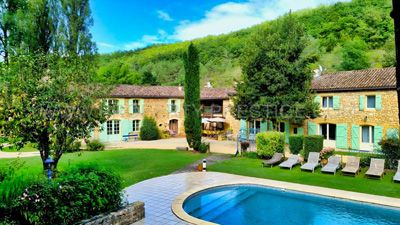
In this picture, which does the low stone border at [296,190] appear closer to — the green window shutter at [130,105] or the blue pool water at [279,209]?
the blue pool water at [279,209]

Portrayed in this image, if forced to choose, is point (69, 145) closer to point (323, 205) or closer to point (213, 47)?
point (323, 205)

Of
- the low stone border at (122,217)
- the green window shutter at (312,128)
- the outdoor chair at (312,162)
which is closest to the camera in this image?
the low stone border at (122,217)

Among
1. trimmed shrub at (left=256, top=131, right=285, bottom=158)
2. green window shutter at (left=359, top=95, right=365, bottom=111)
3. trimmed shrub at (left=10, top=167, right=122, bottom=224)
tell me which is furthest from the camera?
green window shutter at (left=359, top=95, right=365, bottom=111)

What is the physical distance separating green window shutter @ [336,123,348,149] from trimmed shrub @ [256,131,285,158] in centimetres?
760

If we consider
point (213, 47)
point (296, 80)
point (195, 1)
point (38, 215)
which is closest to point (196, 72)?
point (296, 80)

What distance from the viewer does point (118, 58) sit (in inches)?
2768

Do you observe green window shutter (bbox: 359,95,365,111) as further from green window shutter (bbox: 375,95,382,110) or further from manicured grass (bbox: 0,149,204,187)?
manicured grass (bbox: 0,149,204,187)

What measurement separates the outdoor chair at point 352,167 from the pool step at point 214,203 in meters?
5.51

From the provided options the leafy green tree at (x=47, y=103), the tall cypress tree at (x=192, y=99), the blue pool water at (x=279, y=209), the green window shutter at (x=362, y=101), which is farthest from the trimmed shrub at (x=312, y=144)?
the leafy green tree at (x=47, y=103)

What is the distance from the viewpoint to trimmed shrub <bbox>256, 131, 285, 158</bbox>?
17809 mm

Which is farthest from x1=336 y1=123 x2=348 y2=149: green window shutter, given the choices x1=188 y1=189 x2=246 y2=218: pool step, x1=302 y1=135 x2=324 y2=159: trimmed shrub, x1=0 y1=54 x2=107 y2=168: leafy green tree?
x1=0 y1=54 x2=107 y2=168: leafy green tree

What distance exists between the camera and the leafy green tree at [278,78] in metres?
21.3

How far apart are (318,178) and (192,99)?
435 inches

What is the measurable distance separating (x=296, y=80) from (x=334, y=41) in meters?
24.9
